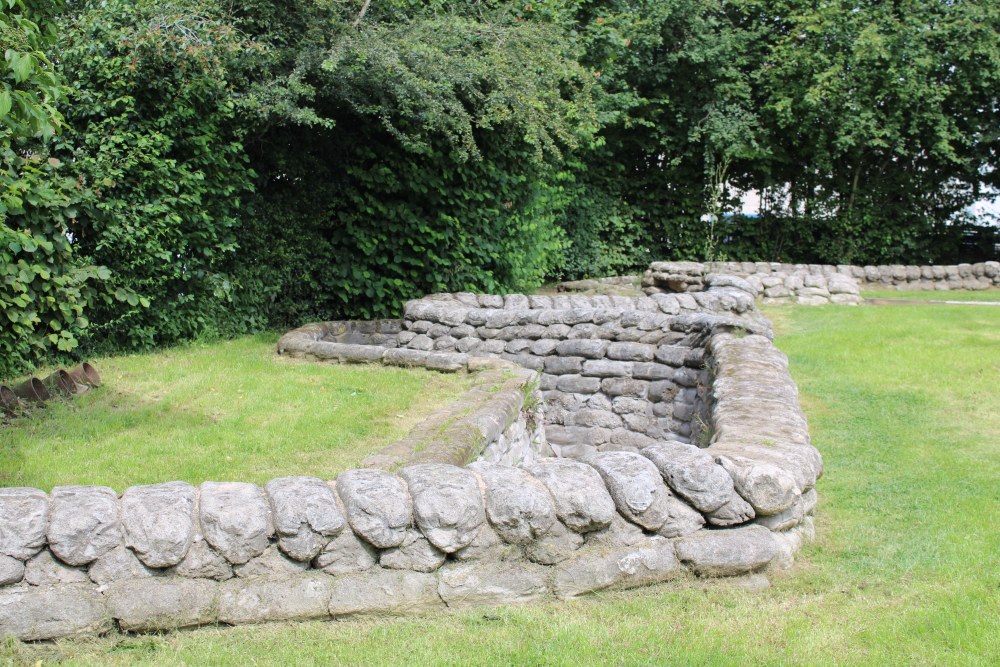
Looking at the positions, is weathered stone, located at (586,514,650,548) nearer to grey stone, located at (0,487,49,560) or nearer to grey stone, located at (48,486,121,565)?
grey stone, located at (48,486,121,565)

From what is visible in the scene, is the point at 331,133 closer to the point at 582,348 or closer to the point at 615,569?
the point at 582,348

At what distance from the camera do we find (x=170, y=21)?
8.83m

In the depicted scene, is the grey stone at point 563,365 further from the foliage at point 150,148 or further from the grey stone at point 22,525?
the grey stone at point 22,525

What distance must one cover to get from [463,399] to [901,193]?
1818 cm

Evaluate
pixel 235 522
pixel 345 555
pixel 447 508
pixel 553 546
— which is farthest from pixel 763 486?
pixel 235 522

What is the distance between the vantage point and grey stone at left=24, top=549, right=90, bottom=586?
3.37 m

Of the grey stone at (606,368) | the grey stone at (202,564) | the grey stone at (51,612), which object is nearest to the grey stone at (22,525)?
the grey stone at (51,612)

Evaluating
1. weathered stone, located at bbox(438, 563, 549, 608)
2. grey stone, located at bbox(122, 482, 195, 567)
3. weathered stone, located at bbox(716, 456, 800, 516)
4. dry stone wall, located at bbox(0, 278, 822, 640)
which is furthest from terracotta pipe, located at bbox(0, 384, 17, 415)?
weathered stone, located at bbox(716, 456, 800, 516)

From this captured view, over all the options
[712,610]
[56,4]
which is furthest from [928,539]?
[56,4]

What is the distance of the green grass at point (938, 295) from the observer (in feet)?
55.2

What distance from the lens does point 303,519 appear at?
12.0ft

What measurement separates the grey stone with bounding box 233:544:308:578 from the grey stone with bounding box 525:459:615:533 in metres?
1.15

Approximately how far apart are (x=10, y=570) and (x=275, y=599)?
98 cm

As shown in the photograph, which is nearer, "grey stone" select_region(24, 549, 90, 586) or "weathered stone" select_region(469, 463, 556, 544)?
"grey stone" select_region(24, 549, 90, 586)
